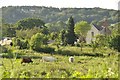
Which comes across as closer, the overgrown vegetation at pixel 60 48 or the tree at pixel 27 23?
the overgrown vegetation at pixel 60 48

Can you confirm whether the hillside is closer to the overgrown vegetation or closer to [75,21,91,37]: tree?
the overgrown vegetation

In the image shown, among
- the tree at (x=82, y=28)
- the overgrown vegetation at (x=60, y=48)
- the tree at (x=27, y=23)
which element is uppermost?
the tree at (x=27, y=23)

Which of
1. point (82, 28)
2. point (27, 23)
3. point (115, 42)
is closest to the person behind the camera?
point (115, 42)

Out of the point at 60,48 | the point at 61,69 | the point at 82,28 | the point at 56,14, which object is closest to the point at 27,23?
the point at 82,28

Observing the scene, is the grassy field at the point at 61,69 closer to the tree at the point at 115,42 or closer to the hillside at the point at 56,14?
the tree at the point at 115,42

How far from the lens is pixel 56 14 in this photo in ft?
338

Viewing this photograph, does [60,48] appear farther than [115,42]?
No

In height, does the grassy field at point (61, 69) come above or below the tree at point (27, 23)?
below

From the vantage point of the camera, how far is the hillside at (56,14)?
92.5 m

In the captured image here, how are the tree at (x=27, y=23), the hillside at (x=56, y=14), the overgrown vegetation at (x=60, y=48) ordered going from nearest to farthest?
the overgrown vegetation at (x=60, y=48), the tree at (x=27, y=23), the hillside at (x=56, y=14)

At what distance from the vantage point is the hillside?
92500 mm

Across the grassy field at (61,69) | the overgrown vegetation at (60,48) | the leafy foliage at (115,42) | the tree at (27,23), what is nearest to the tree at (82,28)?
the overgrown vegetation at (60,48)

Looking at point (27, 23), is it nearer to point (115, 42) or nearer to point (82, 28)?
point (82, 28)

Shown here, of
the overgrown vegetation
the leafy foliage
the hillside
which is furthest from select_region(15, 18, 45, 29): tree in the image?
the hillside
